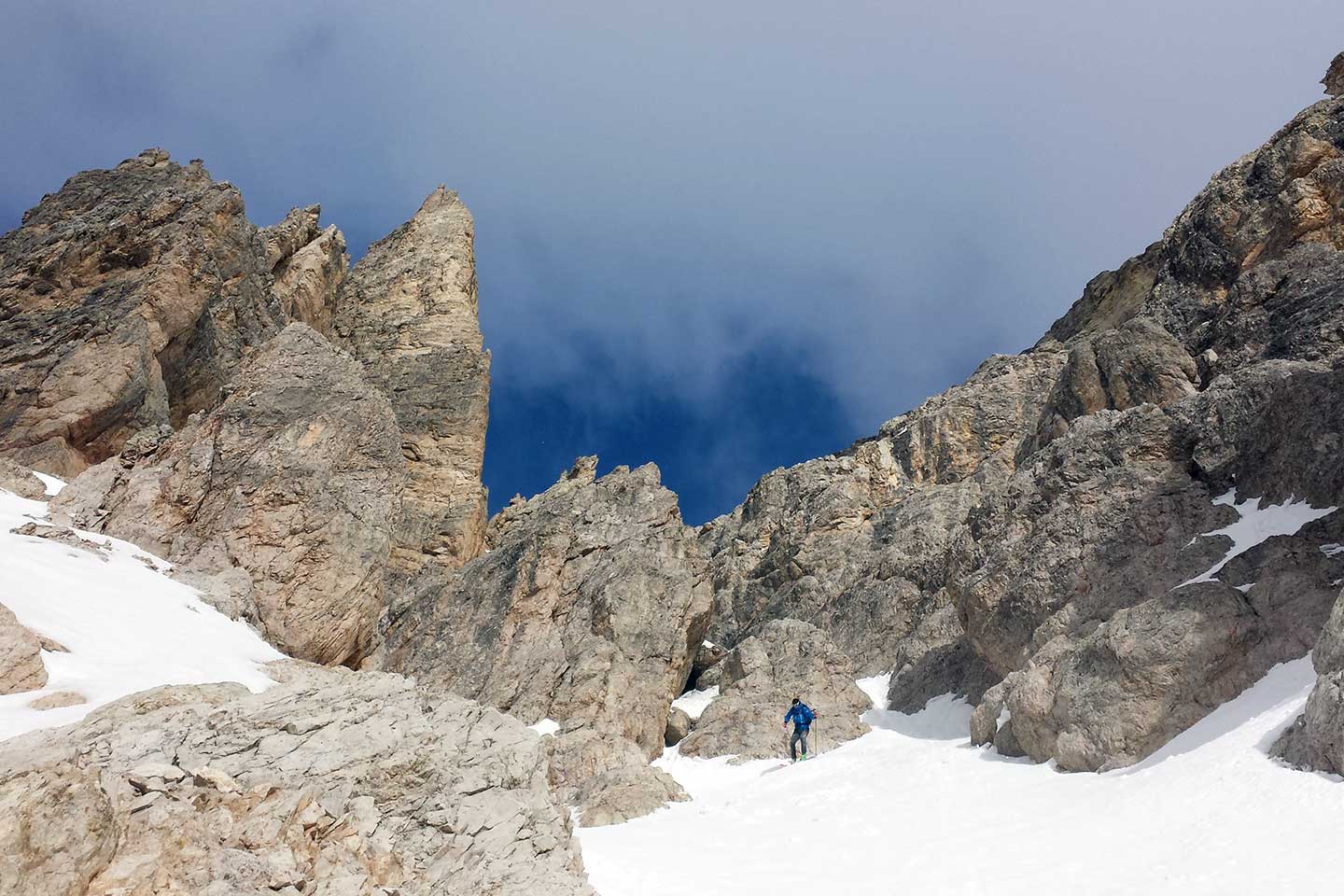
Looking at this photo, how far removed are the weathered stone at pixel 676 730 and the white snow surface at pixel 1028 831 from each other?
9.93 metres

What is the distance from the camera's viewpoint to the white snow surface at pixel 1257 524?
20469 mm

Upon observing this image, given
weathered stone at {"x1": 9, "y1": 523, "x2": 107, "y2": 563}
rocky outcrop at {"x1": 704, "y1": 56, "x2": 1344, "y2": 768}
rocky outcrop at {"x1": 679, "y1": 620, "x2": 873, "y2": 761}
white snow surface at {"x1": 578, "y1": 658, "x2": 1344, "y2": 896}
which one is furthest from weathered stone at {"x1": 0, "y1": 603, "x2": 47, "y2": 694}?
rocky outcrop at {"x1": 679, "y1": 620, "x2": 873, "y2": 761}

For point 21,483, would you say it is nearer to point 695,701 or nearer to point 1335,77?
point 695,701

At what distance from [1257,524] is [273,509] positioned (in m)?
27.3

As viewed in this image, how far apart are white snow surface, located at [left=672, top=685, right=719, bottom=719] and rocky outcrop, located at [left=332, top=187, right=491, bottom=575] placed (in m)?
16.4

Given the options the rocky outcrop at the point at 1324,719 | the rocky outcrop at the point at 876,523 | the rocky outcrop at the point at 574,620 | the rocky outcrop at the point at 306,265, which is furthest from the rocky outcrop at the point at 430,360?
the rocky outcrop at the point at 1324,719

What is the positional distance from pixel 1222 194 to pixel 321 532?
4343 centimetres

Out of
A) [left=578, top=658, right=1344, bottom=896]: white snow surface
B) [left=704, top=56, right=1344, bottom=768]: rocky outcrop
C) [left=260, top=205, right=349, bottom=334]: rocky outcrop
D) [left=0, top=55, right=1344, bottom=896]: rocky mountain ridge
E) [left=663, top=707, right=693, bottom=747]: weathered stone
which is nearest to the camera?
[left=0, top=55, right=1344, bottom=896]: rocky mountain ridge

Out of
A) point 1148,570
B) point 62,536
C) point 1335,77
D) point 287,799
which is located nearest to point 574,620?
point 62,536

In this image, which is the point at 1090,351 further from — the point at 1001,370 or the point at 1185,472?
the point at 1001,370

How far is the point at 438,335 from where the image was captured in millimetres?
56625

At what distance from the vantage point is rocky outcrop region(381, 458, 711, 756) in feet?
98.8

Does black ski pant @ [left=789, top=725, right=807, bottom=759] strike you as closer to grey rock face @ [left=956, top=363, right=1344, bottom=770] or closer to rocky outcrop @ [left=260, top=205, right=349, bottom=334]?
grey rock face @ [left=956, top=363, right=1344, bottom=770]

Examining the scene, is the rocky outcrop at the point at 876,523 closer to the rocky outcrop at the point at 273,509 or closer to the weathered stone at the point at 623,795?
the weathered stone at the point at 623,795
